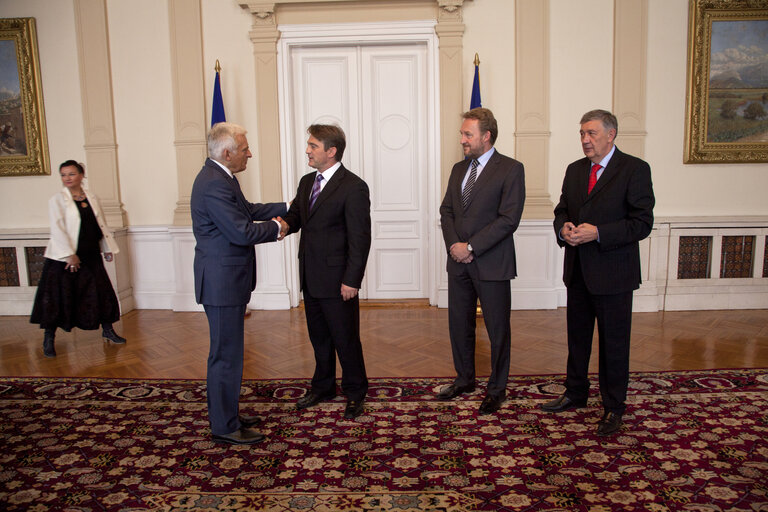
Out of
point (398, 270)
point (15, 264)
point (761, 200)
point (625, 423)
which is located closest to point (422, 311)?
point (398, 270)

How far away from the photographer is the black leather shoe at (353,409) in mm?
3240

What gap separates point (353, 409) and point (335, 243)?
1016 mm

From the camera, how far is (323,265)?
317cm

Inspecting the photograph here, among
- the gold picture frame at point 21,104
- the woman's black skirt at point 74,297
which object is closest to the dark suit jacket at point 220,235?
the woman's black skirt at point 74,297

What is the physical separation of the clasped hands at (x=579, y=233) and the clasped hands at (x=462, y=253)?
57 cm

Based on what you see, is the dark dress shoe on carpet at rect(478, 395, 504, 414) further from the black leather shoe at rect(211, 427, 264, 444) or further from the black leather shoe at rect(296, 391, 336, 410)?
the black leather shoe at rect(211, 427, 264, 444)

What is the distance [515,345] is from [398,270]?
6.54ft

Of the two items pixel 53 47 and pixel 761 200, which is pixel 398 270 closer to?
pixel 761 200

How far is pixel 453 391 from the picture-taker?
352cm

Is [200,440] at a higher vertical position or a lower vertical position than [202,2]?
lower

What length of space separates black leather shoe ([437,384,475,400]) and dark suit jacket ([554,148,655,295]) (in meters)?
1.07

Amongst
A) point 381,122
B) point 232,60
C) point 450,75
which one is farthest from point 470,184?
point 232,60

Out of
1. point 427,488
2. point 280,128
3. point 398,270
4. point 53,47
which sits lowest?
point 427,488

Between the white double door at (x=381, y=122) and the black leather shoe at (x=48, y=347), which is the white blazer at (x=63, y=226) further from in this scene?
the white double door at (x=381, y=122)
